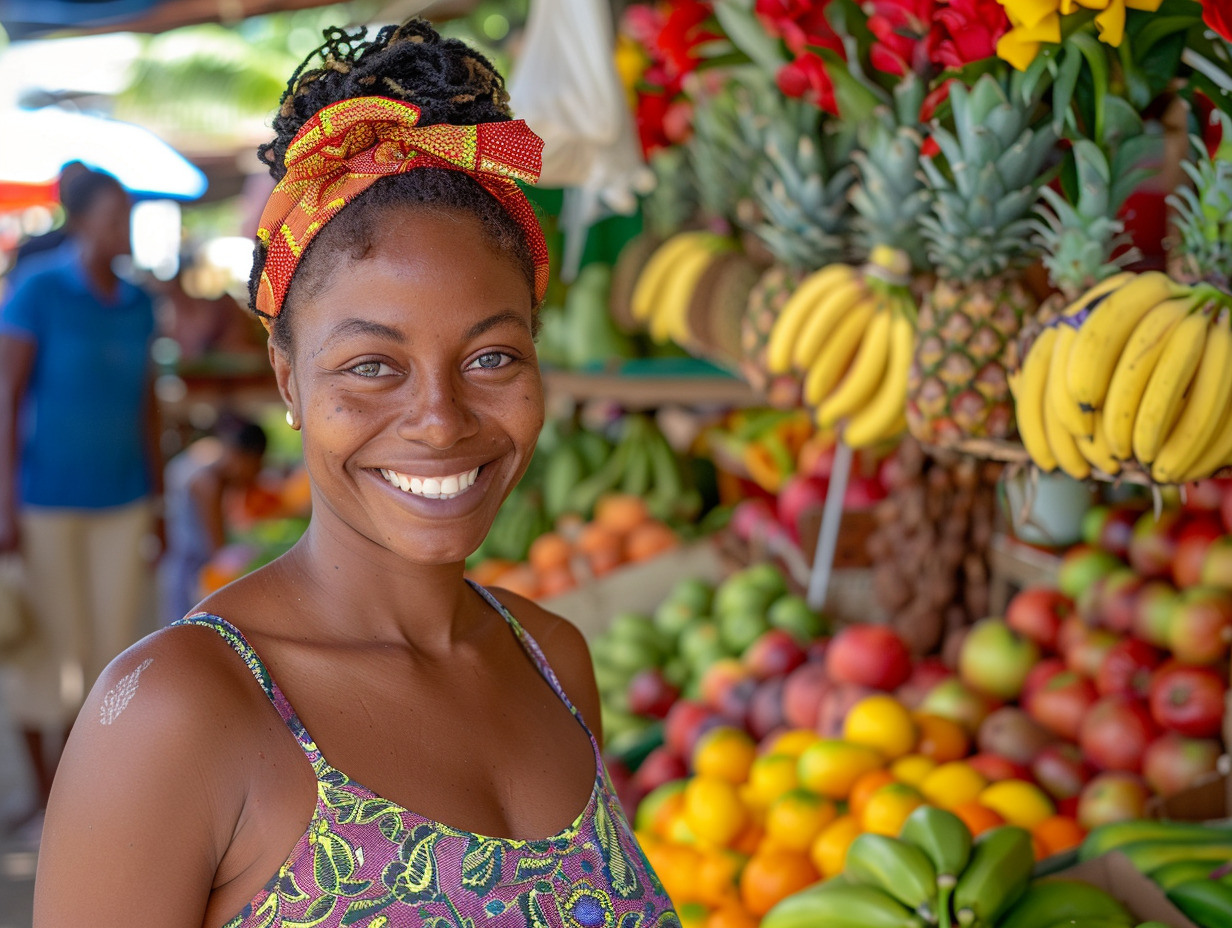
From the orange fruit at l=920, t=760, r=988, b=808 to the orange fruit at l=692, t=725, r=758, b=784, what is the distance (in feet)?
1.80

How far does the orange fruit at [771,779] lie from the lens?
2.71 meters

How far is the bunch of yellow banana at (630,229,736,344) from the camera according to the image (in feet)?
12.9

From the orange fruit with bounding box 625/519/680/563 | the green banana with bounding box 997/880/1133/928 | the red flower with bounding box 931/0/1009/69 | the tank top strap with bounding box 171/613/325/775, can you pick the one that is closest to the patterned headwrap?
the tank top strap with bounding box 171/613/325/775

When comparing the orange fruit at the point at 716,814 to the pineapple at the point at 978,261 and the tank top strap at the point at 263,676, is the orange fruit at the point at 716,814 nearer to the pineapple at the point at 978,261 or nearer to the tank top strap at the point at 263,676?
the pineapple at the point at 978,261

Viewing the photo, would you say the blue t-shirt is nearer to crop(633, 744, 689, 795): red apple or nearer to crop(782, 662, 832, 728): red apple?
crop(633, 744, 689, 795): red apple

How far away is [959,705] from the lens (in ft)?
9.24

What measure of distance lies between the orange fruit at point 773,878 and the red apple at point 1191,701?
0.84 metres

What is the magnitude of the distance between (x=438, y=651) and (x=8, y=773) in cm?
491

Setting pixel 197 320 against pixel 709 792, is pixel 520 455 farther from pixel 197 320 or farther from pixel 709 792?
pixel 197 320

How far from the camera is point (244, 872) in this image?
3.71 ft

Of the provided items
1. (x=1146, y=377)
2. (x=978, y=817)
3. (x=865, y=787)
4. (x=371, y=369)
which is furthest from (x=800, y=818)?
(x=371, y=369)

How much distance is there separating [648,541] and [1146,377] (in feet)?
9.45

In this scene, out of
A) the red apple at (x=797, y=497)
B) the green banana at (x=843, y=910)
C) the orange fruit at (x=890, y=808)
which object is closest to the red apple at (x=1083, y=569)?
the orange fruit at (x=890, y=808)

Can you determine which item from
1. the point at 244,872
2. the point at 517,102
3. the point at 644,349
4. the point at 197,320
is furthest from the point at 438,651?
the point at 197,320
